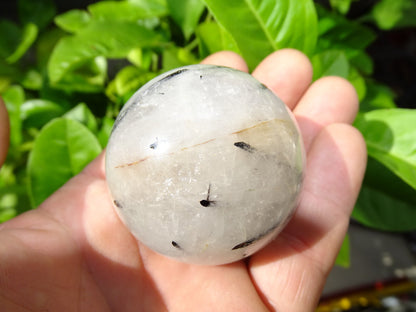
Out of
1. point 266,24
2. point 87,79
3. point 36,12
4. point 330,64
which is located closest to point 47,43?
point 36,12

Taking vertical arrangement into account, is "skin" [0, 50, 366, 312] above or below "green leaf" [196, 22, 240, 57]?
below

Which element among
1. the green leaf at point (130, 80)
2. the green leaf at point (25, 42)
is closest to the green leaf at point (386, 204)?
the green leaf at point (130, 80)

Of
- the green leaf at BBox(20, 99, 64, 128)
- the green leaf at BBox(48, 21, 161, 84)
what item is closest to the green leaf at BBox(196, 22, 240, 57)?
the green leaf at BBox(48, 21, 161, 84)

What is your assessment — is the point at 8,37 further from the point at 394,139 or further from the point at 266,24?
the point at 394,139

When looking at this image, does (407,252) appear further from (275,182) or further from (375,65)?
(275,182)

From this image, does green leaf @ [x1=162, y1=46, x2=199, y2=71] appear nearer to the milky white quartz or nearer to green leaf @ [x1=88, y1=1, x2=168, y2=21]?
green leaf @ [x1=88, y1=1, x2=168, y2=21]

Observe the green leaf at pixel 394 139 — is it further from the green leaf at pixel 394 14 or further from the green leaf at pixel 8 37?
the green leaf at pixel 8 37
